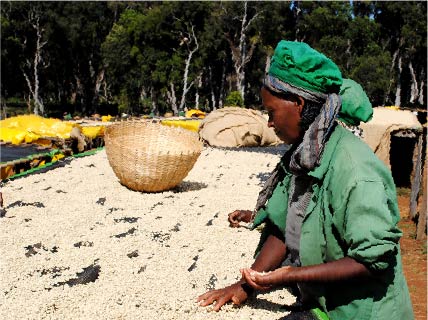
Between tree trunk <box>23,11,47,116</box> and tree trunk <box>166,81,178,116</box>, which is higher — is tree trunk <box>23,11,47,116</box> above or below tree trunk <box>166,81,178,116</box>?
above

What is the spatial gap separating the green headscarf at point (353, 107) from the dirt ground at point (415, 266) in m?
3.56

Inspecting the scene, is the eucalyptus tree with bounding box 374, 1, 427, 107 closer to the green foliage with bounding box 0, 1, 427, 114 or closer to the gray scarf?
the green foliage with bounding box 0, 1, 427, 114

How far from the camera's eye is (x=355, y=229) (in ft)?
4.49

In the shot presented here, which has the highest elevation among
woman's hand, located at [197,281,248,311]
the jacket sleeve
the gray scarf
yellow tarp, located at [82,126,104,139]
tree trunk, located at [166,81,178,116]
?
the gray scarf

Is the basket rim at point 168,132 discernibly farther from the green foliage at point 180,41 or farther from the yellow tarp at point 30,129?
the green foliage at point 180,41

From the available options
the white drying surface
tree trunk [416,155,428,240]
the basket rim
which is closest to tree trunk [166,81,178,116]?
Result: tree trunk [416,155,428,240]

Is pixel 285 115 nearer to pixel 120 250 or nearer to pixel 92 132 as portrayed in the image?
pixel 120 250

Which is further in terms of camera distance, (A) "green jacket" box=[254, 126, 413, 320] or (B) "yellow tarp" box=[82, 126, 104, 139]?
(B) "yellow tarp" box=[82, 126, 104, 139]

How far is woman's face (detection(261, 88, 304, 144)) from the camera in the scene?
1.57 meters

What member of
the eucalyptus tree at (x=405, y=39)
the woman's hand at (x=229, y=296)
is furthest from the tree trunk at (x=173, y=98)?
the woman's hand at (x=229, y=296)

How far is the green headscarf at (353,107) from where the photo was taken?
1.61 metres

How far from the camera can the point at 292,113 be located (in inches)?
62.1

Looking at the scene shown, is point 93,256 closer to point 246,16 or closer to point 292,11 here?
point 246,16

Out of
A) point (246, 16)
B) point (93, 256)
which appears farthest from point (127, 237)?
point (246, 16)
